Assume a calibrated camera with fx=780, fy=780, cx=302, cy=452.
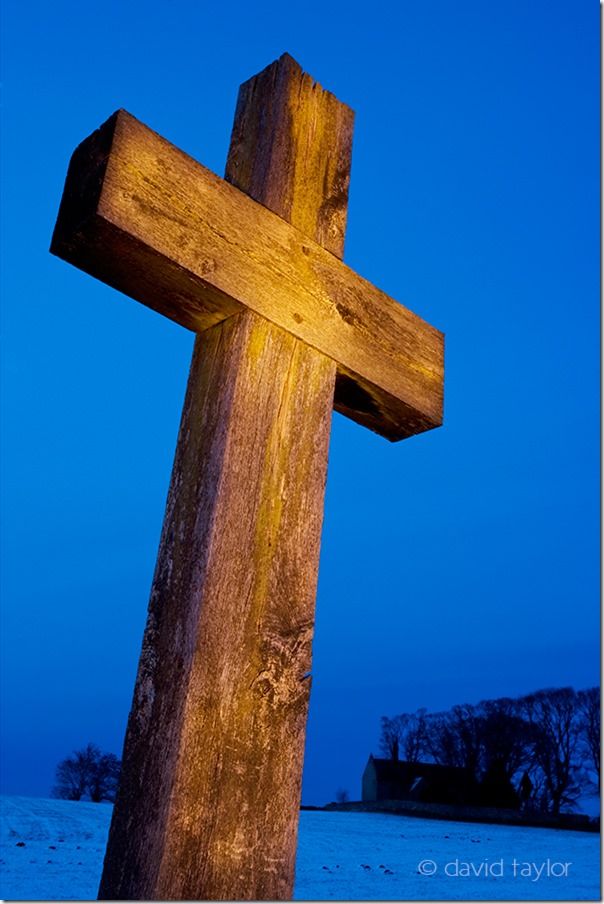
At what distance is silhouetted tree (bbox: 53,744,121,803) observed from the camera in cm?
3638

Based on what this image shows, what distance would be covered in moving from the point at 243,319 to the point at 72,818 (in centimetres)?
1439

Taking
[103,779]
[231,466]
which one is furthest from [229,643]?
[103,779]

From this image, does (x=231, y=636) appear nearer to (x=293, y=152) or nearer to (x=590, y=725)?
(x=293, y=152)

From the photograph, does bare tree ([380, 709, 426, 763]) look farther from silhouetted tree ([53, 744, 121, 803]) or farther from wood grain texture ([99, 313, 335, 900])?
wood grain texture ([99, 313, 335, 900])

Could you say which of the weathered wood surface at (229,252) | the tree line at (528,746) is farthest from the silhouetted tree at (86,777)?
Result: the weathered wood surface at (229,252)

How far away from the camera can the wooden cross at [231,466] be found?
1372 mm

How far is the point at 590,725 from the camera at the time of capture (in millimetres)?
42500

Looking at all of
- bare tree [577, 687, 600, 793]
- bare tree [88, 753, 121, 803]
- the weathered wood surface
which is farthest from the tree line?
the weathered wood surface

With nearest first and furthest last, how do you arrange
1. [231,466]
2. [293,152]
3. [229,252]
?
[231,466] < [229,252] < [293,152]

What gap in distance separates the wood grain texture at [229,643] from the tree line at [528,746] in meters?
43.0

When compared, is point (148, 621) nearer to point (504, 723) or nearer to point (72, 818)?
point (72, 818)

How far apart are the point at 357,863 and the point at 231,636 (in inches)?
A: 408

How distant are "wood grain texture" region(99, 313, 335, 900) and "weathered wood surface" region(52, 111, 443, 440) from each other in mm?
99

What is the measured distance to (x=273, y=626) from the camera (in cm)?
154
